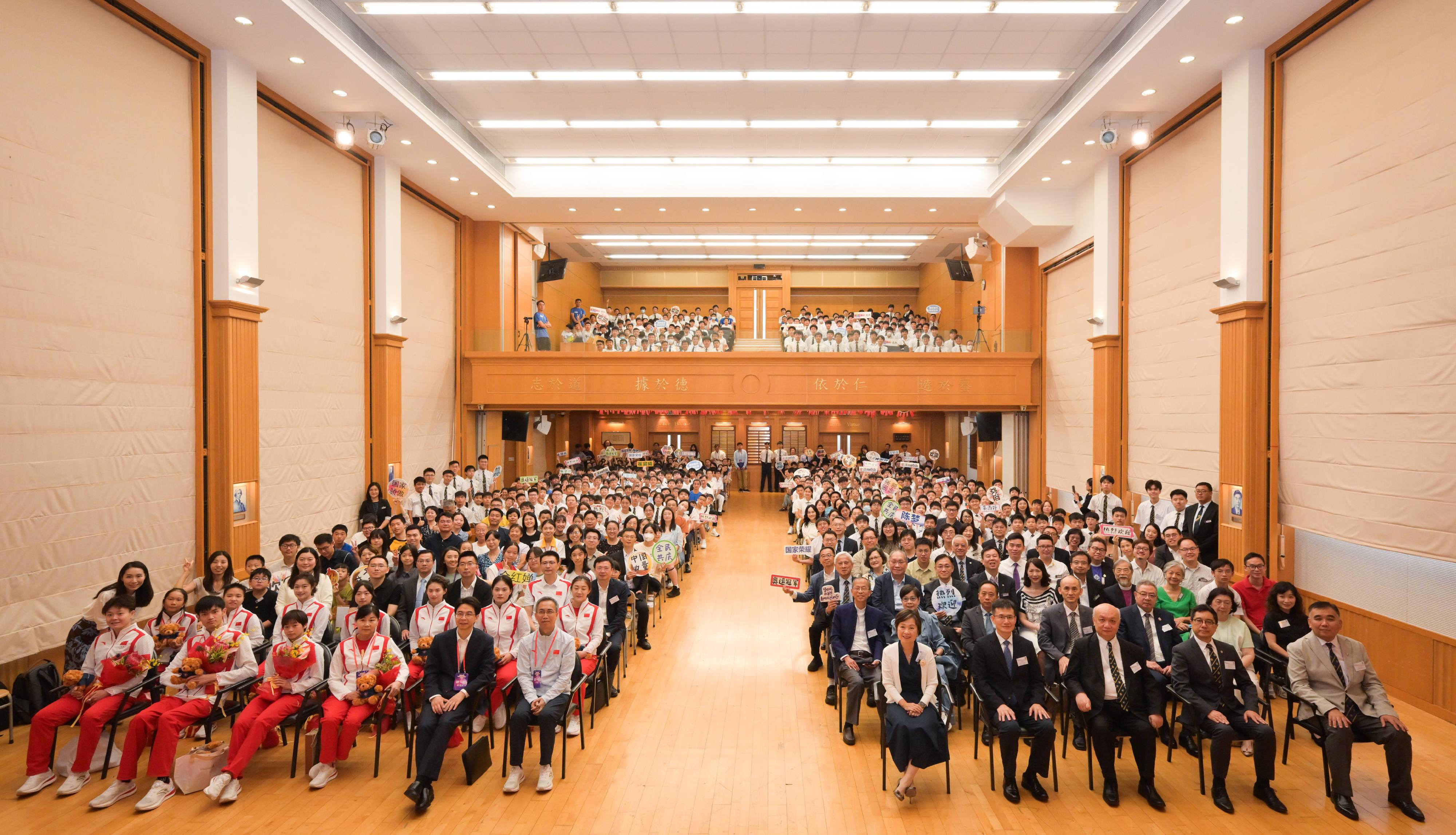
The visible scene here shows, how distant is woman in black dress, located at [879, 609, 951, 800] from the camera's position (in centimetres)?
464

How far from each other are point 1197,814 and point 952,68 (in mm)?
A: 9529

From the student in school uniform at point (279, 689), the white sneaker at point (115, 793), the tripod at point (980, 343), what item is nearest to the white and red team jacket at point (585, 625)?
the student in school uniform at point (279, 689)

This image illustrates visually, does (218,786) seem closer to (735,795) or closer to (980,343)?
(735,795)

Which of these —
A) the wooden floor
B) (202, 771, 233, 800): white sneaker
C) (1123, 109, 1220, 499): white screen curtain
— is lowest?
the wooden floor

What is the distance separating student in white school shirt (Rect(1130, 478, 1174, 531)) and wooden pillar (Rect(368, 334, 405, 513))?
11175 millimetres

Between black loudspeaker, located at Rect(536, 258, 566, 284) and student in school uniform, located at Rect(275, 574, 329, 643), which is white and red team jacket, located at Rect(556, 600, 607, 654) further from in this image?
black loudspeaker, located at Rect(536, 258, 566, 284)

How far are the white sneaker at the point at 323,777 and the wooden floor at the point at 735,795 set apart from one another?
54mm

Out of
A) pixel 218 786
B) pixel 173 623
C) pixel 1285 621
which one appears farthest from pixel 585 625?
pixel 1285 621

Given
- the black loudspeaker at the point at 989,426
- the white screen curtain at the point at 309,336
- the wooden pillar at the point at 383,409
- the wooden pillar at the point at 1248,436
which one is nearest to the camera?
the wooden pillar at the point at 1248,436

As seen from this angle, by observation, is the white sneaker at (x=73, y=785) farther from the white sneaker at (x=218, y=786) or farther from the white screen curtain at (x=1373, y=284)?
the white screen curtain at (x=1373, y=284)

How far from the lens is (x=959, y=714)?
598 cm

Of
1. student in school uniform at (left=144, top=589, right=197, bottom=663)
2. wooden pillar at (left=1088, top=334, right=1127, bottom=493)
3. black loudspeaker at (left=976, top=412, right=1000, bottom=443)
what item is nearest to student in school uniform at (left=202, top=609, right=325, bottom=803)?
student in school uniform at (left=144, top=589, right=197, bottom=663)

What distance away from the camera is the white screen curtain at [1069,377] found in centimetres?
1340

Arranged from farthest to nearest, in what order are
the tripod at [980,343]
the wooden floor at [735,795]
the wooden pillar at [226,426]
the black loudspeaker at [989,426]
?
1. the black loudspeaker at [989,426]
2. the tripod at [980,343]
3. the wooden pillar at [226,426]
4. the wooden floor at [735,795]
